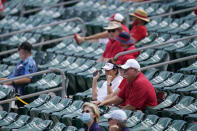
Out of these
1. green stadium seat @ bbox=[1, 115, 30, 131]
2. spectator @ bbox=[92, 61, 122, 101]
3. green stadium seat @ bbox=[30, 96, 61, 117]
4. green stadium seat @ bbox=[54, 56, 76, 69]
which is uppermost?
spectator @ bbox=[92, 61, 122, 101]

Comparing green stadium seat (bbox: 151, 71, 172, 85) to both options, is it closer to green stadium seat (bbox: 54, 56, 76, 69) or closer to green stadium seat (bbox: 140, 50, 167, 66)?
green stadium seat (bbox: 140, 50, 167, 66)

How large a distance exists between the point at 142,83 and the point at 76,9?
23.4 ft

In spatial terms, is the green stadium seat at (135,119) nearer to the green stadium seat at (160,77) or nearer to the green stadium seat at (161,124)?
the green stadium seat at (161,124)

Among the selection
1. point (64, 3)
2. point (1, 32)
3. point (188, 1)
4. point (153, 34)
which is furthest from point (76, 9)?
point (153, 34)

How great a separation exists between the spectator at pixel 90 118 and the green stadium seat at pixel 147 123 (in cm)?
71

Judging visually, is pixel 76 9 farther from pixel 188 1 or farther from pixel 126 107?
pixel 126 107

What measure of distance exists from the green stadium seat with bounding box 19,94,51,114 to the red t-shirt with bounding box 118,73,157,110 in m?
1.55

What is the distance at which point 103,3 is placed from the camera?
1484 centimetres

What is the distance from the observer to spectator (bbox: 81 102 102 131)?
672cm

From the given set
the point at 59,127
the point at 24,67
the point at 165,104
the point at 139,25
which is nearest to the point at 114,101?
the point at 165,104

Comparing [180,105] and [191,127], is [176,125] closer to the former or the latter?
[191,127]

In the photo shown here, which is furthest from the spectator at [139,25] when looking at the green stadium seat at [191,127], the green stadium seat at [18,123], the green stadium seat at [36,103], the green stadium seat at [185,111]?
the green stadium seat at [191,127]

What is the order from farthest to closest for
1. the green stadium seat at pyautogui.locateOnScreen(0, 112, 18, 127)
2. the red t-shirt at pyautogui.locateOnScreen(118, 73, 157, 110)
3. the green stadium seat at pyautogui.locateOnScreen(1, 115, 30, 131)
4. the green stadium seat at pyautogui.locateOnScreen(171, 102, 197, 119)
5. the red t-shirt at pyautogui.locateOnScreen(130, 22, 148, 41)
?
the red t-shirt at pyautogui.locateOnScreen(130, 22, 148, 41) → the green stadium seat at pyautogui.locateOnScreen(0, 112, 18, 127) → the green stadium seat at pyautogui.locateOnScreen(1, 115, 30, 131) → the red t-shirt at pyautogui.locateOnScreen(118, 73, 157, 110) → the green stadium seat at pyautogui.locateOnScreen(171, 102, 197, 119)

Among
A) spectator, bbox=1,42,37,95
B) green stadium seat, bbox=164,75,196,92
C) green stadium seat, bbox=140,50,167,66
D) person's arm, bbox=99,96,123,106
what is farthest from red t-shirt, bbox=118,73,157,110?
spectator, bbox=1,42,37,95
